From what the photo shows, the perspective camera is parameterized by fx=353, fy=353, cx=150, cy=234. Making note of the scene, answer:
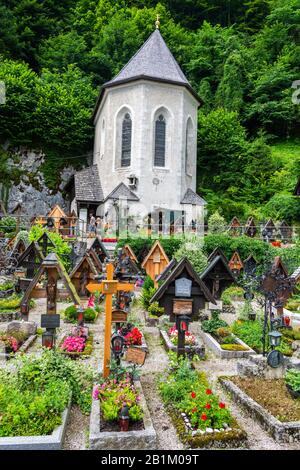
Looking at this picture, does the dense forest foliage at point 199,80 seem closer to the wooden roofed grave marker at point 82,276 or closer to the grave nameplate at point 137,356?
the wooden roofed grave marker at point 82,276

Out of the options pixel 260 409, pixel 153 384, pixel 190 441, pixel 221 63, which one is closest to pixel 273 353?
pixel 260 409

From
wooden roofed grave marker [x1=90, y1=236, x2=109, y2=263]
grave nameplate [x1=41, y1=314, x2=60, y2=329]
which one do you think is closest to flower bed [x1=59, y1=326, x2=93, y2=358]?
grave nameplate [x1=41, y1=314, x2=60, y2=329]

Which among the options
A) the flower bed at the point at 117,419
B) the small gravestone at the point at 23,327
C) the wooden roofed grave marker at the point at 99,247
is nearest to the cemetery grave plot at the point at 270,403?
the flower bed at the point at 117,419

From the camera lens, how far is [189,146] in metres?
26.9

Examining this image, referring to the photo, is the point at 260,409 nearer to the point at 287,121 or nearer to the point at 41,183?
the point at 41,183

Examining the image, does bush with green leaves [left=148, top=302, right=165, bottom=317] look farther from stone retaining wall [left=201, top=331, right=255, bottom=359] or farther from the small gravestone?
the small gravestone

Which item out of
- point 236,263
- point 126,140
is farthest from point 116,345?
point 126,140

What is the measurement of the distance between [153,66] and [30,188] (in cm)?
1320

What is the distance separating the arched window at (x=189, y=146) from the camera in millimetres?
26394

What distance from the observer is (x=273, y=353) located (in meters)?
6.14

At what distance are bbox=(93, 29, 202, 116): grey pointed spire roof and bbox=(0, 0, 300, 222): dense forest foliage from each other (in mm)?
4952

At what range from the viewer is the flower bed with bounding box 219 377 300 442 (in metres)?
4.38

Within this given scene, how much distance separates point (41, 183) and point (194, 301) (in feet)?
80.2

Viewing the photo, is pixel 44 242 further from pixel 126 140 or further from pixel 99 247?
pixel 126 140
